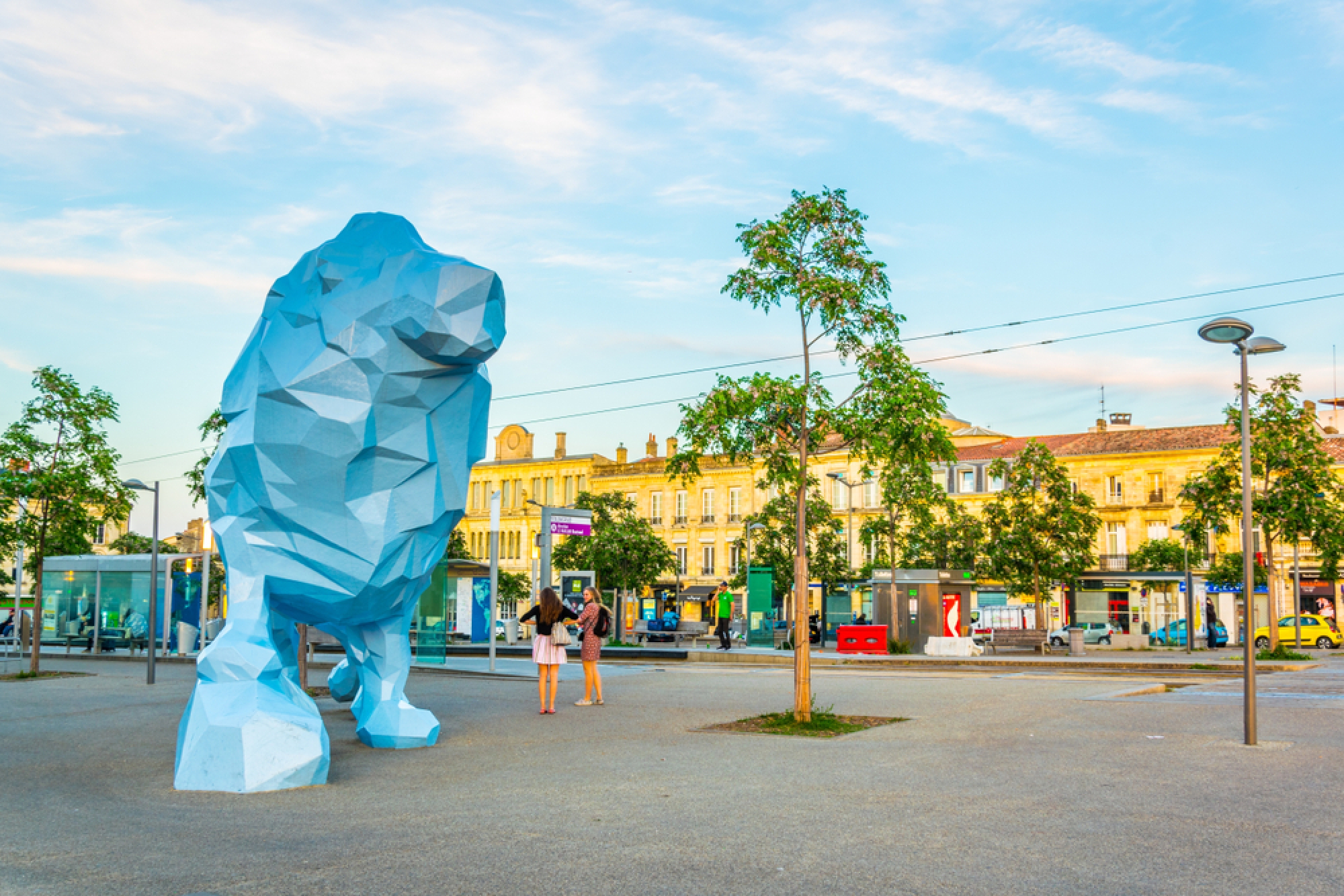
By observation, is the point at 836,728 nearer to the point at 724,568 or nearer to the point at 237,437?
the point at 237,437

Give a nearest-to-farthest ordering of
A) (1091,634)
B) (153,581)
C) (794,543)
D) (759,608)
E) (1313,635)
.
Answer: (153,581) → (759,608) → (1313,635) → (1091,634) → (794,543)

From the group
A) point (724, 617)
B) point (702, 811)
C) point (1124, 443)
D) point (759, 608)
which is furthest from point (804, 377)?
point (1124, 443)

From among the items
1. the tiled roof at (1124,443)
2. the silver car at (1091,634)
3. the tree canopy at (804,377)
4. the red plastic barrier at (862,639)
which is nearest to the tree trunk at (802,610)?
the tree canopy at (804,377)

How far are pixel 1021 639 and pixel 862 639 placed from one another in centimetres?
494

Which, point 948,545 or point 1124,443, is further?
point 1124,443

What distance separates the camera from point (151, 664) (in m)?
20.7

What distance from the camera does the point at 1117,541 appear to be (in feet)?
209

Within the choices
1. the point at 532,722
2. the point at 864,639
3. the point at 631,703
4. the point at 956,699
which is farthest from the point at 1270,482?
the point at 532,722

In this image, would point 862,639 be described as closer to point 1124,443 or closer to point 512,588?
point 512,588

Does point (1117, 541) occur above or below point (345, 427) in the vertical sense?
below

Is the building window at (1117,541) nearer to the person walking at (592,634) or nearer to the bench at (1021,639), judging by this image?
the bench at (1021,639)

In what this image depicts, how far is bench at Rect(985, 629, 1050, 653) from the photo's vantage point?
33688 mm

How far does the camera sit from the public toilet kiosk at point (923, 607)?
33906mm

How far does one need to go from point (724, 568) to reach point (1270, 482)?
137ft
